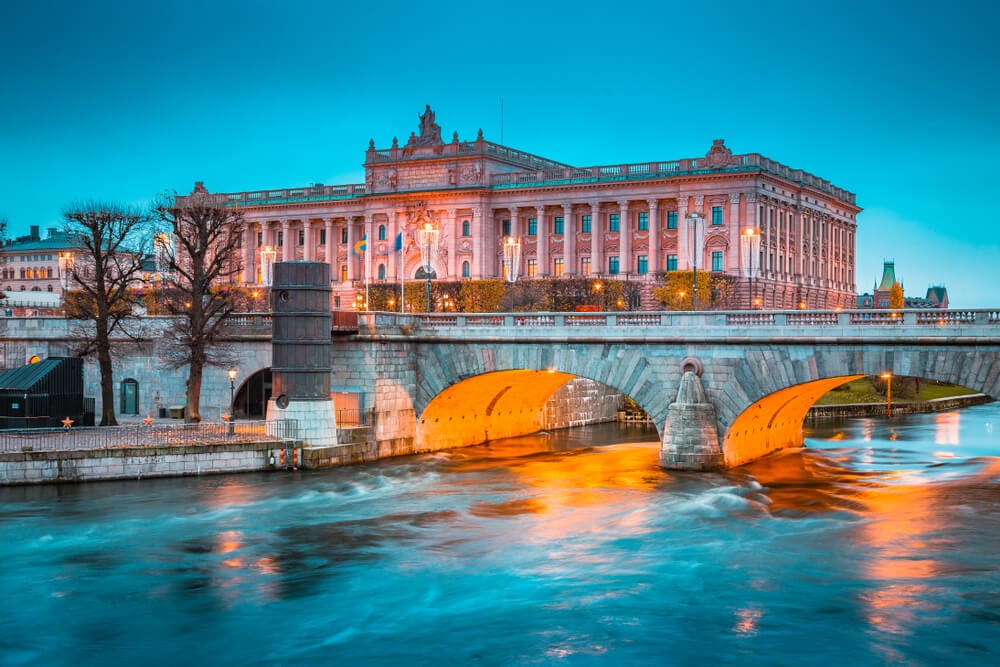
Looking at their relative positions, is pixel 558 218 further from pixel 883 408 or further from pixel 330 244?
pixel 883 408

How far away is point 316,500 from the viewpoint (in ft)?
144

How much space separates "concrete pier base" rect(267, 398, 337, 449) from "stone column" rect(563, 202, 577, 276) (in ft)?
259

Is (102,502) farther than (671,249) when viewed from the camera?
No

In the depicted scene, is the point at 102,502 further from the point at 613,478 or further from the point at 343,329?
→ the point at 613,478

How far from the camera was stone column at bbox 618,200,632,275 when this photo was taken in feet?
407

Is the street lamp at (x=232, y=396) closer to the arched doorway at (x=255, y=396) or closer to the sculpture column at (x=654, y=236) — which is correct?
the arched doorway at (x=255, y=396)

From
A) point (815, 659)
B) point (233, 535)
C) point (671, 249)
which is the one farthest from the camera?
point (671, 249)

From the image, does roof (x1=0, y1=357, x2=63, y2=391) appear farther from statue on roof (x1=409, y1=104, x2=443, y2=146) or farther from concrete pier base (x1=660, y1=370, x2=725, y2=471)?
statue on roof (x1=409, y1=104, x2=443, y2=146)

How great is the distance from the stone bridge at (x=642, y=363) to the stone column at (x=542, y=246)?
6715 cm

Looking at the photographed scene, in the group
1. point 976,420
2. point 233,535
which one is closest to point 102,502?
point 233,535

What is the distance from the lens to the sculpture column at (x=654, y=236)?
400ft

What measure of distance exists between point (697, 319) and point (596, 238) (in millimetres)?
78131

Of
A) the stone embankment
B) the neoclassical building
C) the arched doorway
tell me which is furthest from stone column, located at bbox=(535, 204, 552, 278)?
the arched doorway

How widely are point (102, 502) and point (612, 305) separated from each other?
2839 inches
